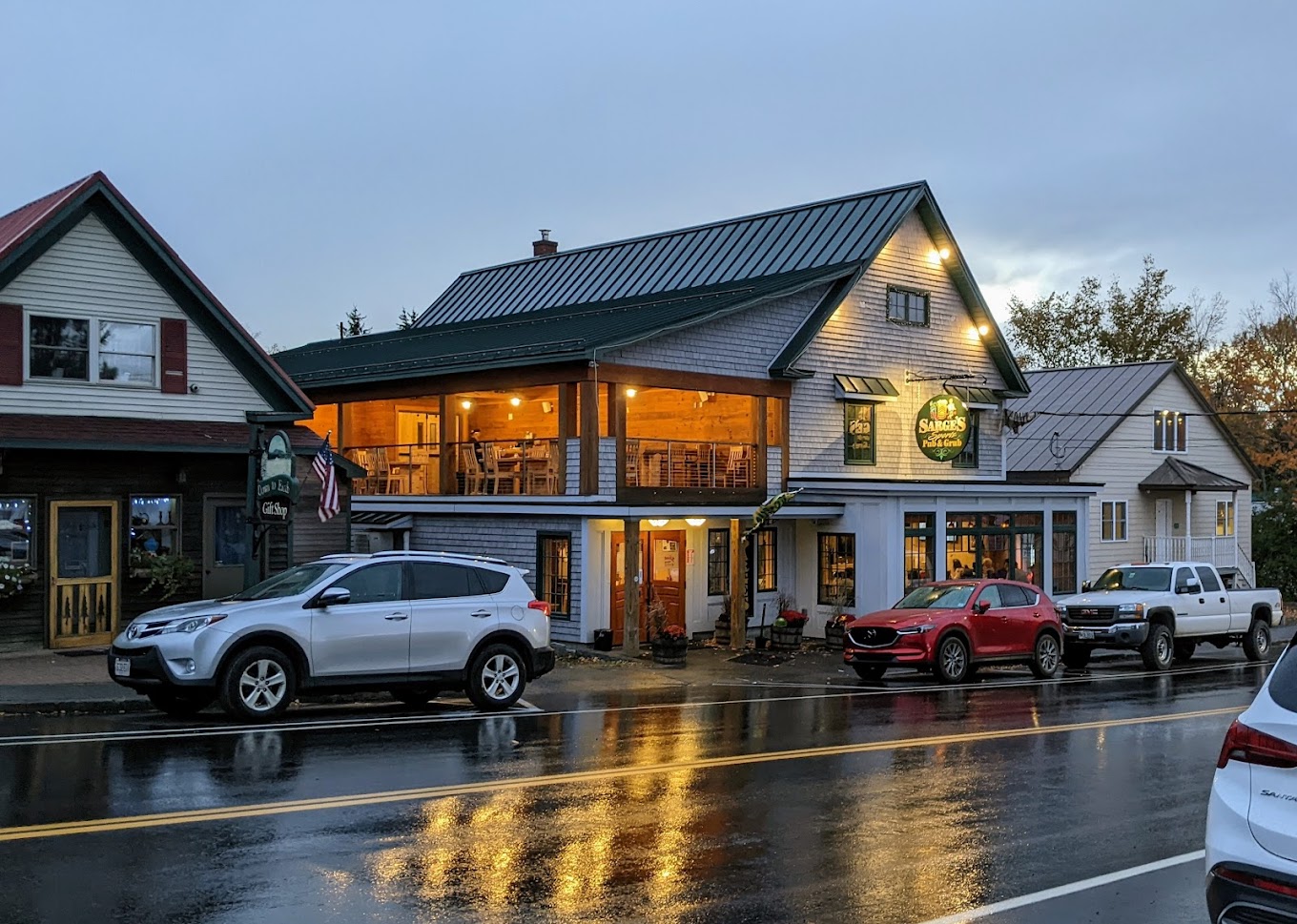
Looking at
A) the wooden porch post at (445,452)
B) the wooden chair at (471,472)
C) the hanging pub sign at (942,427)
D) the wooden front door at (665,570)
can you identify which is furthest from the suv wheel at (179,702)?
the hanging pub sign at (942,427)

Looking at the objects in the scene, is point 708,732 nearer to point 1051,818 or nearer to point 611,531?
point 1051,818

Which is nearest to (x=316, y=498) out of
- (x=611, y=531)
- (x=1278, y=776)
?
(x=611, y=531)

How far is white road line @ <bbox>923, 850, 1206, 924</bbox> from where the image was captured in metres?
7.24

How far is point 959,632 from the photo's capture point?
21.0m

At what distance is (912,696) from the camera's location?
62.1ft

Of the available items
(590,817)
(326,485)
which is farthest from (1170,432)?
(590,817)

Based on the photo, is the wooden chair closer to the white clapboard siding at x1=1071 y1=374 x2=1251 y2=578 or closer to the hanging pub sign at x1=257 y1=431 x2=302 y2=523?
the hanging pub sign at x1=257 y1=431 x2=302 y2=523

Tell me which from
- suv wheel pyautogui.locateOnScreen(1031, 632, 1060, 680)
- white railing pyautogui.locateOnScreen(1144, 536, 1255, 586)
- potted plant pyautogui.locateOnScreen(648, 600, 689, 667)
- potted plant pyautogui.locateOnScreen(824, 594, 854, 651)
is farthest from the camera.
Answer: white railing pyautogui.locateOnScreen(1144, 536, 1255, 586)

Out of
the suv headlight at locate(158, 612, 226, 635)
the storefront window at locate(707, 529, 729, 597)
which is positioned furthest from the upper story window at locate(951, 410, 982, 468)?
the suv headlight at locate(158, 612, 226, 635)

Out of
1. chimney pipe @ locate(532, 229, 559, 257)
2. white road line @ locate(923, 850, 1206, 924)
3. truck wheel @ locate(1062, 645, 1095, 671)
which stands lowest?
truck wheel @ locate(1062, 645, 1095, 671)

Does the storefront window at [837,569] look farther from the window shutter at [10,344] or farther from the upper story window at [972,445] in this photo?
the window shutter at [10,344]

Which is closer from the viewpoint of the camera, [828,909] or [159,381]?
[828,909]

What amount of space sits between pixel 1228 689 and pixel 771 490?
9.95 metres

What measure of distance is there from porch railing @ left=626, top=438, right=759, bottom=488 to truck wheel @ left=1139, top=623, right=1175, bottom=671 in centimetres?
809
